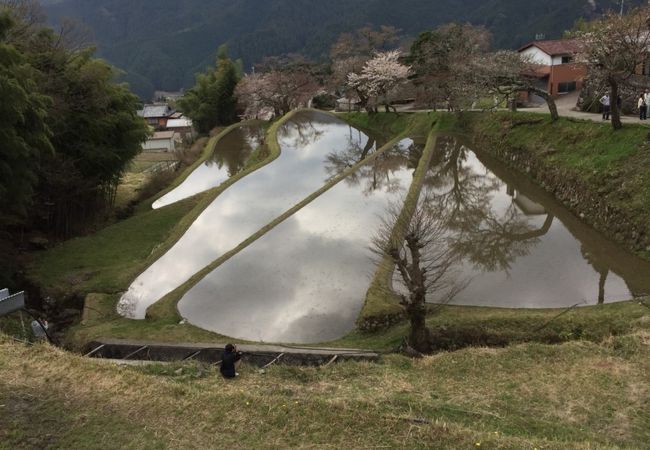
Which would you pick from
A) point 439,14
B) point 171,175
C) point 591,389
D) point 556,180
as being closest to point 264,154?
point 171,175

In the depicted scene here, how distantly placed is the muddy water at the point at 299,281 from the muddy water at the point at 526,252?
2.68 metres

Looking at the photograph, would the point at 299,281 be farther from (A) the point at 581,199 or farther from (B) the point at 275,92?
(B) the point at 275,92

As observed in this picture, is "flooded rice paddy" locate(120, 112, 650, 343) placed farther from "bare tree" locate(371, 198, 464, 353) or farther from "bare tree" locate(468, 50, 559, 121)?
"bare tree" locate(468, 50, 559, 121)

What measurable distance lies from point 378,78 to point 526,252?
28.3 meters

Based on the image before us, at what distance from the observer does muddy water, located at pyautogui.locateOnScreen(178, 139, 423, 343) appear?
12688 millimetres

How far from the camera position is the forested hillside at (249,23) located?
110938 mm

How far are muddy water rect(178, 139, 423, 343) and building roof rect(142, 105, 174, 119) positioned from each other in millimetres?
73693

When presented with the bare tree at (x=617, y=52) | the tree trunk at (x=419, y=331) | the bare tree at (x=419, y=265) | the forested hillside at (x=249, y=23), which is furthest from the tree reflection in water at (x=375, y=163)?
the forested hillside at (x=249, y=23)

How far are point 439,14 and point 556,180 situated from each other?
129m

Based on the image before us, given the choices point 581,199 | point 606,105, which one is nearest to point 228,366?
point 581,199

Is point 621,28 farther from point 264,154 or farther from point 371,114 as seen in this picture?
point 371,114

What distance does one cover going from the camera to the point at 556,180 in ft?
66.6

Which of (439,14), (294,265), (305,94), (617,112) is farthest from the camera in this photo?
(439,14)

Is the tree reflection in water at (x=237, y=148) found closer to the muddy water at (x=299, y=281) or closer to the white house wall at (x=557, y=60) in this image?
the muddy water at (x=299, y=281)
